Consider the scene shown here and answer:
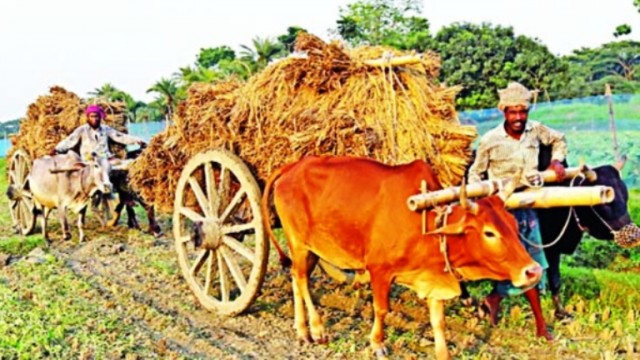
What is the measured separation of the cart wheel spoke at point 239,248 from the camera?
227 inches

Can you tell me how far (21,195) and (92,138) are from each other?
213 centimetres

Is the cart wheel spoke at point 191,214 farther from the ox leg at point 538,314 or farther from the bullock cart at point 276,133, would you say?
the ox leg at point 538,314

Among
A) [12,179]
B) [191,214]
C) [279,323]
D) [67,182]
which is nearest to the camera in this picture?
[279,323]

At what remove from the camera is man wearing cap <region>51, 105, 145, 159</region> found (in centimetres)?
990

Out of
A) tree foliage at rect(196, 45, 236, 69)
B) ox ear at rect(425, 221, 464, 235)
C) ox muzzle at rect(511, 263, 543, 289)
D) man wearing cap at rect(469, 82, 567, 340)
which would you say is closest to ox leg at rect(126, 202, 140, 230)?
man wearing cap at rect(469, 82, 567, 340)

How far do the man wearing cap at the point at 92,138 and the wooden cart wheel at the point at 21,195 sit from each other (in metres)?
1.29

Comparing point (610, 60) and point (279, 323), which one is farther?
point (610, 60)

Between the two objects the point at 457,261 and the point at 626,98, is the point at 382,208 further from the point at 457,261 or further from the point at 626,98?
the point at 626,98

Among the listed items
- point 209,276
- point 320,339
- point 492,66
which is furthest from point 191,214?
point 492,66

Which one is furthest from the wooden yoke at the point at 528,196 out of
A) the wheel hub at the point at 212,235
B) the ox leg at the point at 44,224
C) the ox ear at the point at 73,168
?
the ox leg at the point at 44,224

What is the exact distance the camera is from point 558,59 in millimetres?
29141

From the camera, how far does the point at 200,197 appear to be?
6.27m

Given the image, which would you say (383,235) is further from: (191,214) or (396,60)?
(191,214)

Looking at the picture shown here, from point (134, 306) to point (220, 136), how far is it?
175 cm
